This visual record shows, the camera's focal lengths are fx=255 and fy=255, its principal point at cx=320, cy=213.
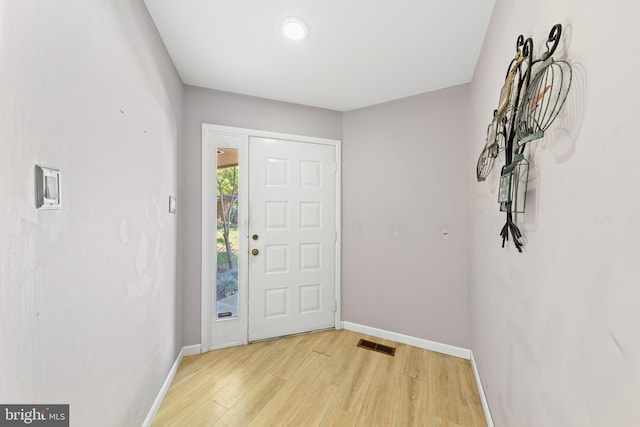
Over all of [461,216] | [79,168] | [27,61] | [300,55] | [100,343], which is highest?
[300,55]

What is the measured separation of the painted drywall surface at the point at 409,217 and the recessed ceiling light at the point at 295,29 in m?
1.24

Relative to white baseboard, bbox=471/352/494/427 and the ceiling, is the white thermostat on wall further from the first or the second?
white baseboard, bbox=471/352/494/427

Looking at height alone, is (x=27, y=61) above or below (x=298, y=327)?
above

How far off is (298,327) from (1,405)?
2273 mm

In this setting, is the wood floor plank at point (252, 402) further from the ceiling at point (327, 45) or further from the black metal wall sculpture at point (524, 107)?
the ceiling at point (327, 45)

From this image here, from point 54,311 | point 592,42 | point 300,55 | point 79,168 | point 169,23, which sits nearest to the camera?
point 592,42

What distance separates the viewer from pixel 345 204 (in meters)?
2.87

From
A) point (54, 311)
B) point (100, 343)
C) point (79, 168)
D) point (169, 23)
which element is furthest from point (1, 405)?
point (169, 23)

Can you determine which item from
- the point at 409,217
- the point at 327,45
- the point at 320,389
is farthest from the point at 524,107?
the point at 320,389

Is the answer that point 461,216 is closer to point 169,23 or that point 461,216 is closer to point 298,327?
point 298,327

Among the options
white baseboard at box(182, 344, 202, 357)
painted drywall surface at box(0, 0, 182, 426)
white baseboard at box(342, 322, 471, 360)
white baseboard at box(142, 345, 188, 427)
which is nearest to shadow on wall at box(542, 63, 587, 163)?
painted drywall surface at box(0, 0, 182, 426)

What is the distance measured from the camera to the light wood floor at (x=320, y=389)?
1.59 meters

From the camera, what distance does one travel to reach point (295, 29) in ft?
5.35

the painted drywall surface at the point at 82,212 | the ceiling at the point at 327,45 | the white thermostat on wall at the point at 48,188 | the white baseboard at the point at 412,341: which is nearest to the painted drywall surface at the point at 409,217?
the white baseboard at the point at 412,341
